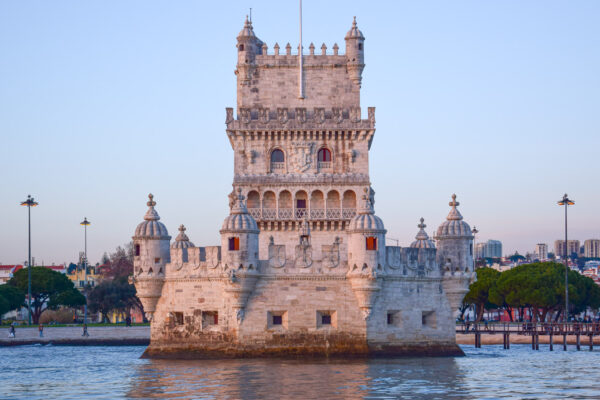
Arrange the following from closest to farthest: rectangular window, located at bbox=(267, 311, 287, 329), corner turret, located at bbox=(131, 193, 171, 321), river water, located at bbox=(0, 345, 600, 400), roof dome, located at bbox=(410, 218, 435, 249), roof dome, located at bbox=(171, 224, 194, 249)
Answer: river water, located at bbox=(0, 345, 600, 400) < rectangular window, located at bbox=(267, 311, 287, 329) < corner turret, located at bbox=(131, 193, 171, 321) < roof dome, located at bbox=(410, 218, 435, 249) < roof dome, located at bbox=(171, 224, 194, 249)

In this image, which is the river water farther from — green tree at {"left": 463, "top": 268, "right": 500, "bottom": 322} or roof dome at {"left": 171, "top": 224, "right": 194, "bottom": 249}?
green tree at {"left": 463, "top": 268, "right": 500, "bottom": 322}

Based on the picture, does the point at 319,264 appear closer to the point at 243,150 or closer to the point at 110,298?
the point at 243,150

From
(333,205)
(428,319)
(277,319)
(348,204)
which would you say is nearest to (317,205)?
(333,205)

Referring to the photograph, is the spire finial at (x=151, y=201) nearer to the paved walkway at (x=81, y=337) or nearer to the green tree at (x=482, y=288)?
the paved walkway at (x=81, y=337)

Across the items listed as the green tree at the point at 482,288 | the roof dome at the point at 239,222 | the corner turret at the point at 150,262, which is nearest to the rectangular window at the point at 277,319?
the roof dome at the point at 239,222

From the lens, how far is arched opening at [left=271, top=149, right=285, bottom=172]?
72.3 metres

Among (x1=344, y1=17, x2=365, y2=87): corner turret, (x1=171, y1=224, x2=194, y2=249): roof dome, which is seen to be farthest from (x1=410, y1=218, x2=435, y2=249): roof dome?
(x1=171, y1=224, x2=194, y2=249): roof dome

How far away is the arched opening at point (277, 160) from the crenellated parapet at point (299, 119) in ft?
5.80

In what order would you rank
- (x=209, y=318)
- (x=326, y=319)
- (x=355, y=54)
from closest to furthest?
(x=326, y=319) < (x=209, y=318) < (x=355, y=54)

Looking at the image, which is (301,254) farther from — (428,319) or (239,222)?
(428,319)

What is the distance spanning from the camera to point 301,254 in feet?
200

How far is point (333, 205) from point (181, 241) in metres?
11.1

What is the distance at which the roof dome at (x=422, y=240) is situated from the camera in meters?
68.3

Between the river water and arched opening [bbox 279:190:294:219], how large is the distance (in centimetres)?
1409
